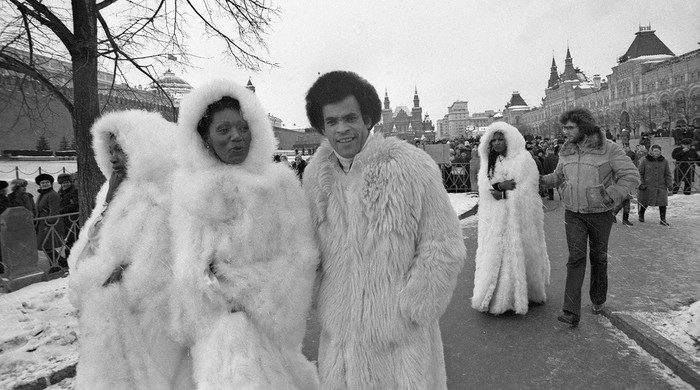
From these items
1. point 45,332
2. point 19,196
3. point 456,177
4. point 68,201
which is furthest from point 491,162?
point 456,177

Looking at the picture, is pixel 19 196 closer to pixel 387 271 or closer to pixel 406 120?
pixel 387 271

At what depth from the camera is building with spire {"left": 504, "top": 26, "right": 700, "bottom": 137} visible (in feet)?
130

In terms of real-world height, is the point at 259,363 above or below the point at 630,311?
above

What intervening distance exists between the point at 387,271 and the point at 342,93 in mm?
916

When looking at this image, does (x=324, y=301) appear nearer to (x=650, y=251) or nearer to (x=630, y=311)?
(x=630, y=311)

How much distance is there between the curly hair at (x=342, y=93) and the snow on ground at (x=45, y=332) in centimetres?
339

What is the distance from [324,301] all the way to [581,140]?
359 centimetres

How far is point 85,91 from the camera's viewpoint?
16.1 ft

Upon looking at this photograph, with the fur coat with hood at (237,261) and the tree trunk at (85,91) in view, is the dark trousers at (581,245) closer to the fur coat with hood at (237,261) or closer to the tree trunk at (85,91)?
the fur coat with hood at (237,261)

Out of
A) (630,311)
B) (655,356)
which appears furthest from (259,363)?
(630,311)

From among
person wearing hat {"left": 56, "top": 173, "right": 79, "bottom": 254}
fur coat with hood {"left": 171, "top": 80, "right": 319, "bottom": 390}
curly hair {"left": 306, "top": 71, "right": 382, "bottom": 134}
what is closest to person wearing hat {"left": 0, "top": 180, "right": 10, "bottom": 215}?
person wearing hat {"left": 56, "top": 173, "right": 79, "bottom": 254}

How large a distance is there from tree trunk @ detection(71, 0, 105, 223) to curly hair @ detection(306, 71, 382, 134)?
391 cm

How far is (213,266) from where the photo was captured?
2020mm

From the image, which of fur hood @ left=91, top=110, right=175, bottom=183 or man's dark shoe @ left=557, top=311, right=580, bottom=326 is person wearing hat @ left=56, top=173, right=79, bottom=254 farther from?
man's dark shoe @ left=557, top=311, right=580, bottom=326
